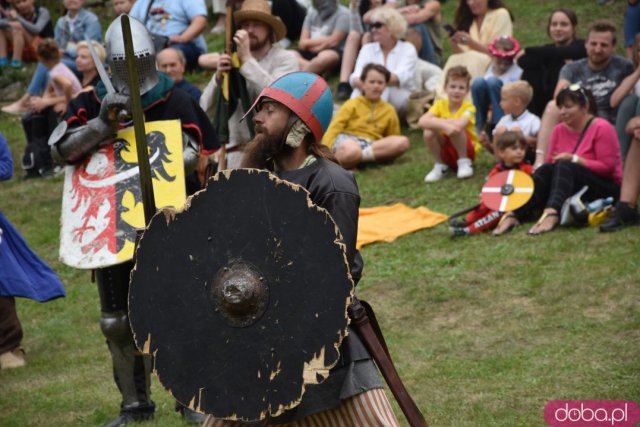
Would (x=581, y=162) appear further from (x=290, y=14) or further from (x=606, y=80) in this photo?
(x=290, y=14)

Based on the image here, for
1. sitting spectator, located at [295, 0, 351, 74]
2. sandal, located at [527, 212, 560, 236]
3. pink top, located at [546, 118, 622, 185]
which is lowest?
sitting spectator, located at [295, 0, 351, 74]

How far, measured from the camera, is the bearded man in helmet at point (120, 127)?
17.1 ft

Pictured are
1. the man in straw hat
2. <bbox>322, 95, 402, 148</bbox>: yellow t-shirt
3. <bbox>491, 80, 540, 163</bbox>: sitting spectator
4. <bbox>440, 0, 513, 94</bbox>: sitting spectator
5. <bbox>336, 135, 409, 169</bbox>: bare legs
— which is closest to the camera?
the man in straw hat

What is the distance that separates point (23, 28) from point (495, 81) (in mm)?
7216

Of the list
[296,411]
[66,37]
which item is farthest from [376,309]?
[66,37]

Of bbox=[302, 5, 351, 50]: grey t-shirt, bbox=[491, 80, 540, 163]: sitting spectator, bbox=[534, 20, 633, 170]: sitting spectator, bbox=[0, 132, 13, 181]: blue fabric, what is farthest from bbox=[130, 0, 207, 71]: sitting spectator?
bbox=[0, 132, 13, 181]: blue fabric

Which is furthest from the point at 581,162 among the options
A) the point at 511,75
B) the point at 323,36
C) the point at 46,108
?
the point at 46,108

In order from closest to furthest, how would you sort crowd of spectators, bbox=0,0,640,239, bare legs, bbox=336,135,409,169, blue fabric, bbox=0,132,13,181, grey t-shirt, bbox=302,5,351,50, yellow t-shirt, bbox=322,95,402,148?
blue fabric, bbox=0,132,13,181
crowd of spectators, bbox=0,0,640,239
bare legs, bbox=336,135,409,169
yellow t-shirt, bbox=322,95,402,148
grey t-shirt, bbox=302,5,351,50

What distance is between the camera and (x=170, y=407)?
5.91 metres

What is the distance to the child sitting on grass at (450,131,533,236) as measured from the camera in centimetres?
848

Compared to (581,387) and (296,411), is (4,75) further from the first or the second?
(296,411)

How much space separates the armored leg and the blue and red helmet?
179 cm

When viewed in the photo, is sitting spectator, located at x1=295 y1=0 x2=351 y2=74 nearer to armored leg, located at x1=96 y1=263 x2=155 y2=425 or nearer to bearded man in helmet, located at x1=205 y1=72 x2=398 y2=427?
armored leg, located at x1=96 y1=263 x2=155 y2=425

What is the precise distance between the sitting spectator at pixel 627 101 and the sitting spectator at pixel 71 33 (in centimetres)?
663
